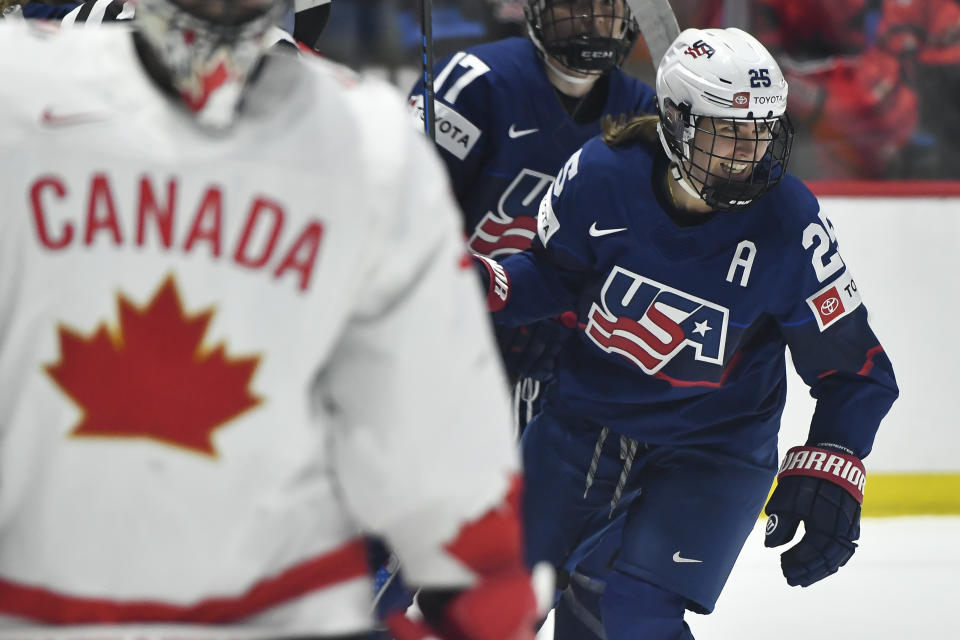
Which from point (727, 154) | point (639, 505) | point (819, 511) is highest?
point (727, 154)

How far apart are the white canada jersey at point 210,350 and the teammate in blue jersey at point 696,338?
1.17m

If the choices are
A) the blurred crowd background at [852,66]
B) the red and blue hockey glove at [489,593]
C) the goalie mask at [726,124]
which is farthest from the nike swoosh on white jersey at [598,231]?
the blurred crowd background at [852,66]

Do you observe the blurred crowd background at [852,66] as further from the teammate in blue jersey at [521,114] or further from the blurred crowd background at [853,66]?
the teammate in blue jersey at [521,114]

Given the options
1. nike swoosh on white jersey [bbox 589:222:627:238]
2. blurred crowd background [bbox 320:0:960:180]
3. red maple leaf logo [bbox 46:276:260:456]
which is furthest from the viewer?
blurred crowd background [bbox 320:0:960:180]

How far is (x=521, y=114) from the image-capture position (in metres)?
2.49

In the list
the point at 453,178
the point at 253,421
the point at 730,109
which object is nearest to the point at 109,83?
the point at 253,421

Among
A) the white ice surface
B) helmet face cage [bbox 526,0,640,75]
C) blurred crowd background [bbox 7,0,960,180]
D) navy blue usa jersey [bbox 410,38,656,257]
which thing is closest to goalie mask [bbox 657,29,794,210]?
helmet face cage [bbox 526,0,640,75]

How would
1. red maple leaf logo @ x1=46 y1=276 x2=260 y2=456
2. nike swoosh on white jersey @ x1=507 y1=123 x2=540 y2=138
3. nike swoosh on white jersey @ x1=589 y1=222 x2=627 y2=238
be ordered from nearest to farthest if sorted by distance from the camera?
red maple leaf logo @ x1=46 y1=276 x2=260 y2=456, nike swoosh on white jersey @ x1=589 y1=222 x2=627 y2=238, nike swoosh on white jersey @ x1=507 y1=123 x2=540 y2=138

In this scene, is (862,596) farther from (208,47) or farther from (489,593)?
(208,47)

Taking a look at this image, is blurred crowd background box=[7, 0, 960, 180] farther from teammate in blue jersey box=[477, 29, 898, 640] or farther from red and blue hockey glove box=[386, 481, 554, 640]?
red and blue hockey glove box=[386, 481, 554, 640]

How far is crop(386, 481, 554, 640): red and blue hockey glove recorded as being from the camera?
31.8 inches

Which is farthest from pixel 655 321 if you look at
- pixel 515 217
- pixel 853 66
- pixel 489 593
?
pixel 853 66

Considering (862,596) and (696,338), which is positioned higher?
(696,338)

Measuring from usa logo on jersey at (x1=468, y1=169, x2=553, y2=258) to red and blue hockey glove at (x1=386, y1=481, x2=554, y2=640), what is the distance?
5.50 ft
